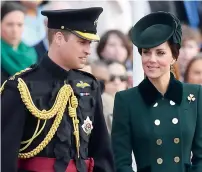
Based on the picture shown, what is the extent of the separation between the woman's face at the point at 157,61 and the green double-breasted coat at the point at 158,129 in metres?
0.15

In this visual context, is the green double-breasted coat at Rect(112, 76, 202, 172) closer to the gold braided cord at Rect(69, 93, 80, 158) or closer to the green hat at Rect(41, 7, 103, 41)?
the gold braided cord at Rect(69, 93, 80, 158)

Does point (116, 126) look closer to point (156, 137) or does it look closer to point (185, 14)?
point (156, 137)

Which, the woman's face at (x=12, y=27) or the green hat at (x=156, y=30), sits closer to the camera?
the green hat at (x=156, y=30)

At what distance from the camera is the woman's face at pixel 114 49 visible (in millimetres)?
7754

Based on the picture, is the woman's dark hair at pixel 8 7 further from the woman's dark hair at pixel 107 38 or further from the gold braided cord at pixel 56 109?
A: the gold braided cord at pixel 56 109

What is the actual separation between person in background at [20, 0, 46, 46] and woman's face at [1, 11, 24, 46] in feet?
1.40

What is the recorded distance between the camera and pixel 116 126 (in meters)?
4.64

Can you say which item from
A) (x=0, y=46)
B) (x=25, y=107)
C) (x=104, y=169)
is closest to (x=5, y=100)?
(x=25, y=107)

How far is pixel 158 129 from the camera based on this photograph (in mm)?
4629

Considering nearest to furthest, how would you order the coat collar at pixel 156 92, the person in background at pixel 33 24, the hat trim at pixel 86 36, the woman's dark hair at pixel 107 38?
the hat trim at pixel 86 36
the coat collar at pixel 156 92
the person in background at pixel 33 24
the woman's dark hair at pixel 107 38

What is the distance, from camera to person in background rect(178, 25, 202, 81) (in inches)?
322

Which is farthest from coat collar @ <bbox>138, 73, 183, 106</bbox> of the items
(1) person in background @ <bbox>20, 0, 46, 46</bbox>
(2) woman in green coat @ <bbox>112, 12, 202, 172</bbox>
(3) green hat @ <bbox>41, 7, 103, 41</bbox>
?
(1) person in background @ <bbox>20, 0, 46, 46</bbox>

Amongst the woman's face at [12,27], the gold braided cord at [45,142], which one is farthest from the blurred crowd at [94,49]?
the gold braided cord at [45,142]

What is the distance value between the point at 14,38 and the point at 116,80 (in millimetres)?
1061
